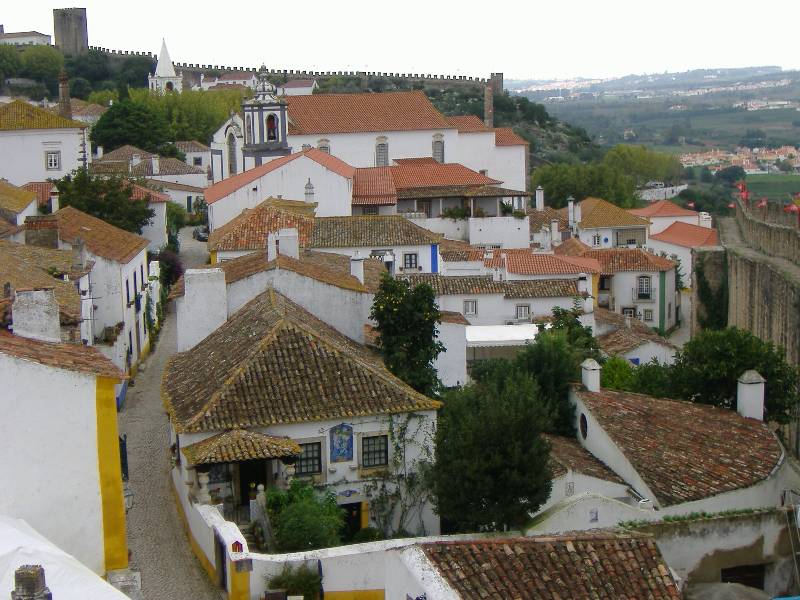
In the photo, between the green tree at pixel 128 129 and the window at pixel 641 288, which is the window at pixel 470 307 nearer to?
the window at pixel 641 288

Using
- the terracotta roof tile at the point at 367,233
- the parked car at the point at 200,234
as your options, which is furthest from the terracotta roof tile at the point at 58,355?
the parked car at the point at 200,234

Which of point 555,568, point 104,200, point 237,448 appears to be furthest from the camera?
point 104,200

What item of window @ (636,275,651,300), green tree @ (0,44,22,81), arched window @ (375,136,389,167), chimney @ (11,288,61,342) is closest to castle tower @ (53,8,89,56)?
green tree @ (0,44,22,81)

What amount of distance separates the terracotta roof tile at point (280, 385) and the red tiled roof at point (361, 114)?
1476 inches

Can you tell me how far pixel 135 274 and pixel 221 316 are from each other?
773cm

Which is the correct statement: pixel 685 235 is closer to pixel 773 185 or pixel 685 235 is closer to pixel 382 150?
pixel 382 150

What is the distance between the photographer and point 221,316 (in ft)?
73.2

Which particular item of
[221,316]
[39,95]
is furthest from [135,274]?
[39,95]

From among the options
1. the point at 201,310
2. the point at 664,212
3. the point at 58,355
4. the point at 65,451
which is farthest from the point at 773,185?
the point at 65,451

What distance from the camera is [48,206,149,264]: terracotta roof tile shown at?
89.9ft

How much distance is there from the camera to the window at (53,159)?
143 feet

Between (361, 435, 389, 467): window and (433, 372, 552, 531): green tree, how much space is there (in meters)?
1.49

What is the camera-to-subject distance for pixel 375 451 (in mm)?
17766

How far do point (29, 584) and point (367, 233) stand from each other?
26144 millimetres
